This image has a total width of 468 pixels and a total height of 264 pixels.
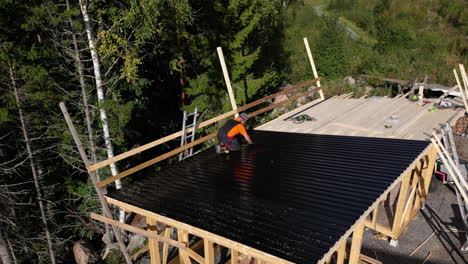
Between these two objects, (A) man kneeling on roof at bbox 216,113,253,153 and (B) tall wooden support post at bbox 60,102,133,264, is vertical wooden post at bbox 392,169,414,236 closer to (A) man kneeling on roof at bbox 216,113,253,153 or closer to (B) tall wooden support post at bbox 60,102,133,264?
(A) man kneeling on roof at bbox 216,113,253,153

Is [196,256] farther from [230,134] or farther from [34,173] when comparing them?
[34,173]

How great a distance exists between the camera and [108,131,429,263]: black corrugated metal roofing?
519cm

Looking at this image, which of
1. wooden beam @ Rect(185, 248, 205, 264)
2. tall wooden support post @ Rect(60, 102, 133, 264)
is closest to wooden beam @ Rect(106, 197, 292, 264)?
tall wooden support post @ Rect(60, 102, 133, 264)

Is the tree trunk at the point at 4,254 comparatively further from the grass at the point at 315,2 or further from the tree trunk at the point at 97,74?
the grass at the point at 315,2

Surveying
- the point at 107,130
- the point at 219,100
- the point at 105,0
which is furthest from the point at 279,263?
the point at 219,100

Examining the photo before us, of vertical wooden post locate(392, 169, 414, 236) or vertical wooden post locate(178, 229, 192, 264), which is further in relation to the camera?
vertical wooden post locate(392, 169, 414, 236)

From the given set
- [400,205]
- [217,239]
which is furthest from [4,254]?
[400,205]

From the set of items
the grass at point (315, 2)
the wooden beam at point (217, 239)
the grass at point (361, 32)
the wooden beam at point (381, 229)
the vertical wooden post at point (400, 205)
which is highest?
the grass at point (315, 2)

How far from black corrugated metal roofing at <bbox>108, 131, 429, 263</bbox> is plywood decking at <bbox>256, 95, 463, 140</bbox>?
2.68 ft

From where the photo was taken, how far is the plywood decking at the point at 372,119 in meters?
10.0

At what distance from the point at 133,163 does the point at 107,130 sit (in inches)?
170

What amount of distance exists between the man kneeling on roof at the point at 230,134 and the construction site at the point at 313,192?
0.31 m

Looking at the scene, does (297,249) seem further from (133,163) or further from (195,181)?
(133,163)

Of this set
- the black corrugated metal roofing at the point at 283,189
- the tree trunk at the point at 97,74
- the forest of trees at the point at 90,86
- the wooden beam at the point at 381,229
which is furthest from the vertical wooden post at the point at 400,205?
the forest of trees at the point at 90,86
